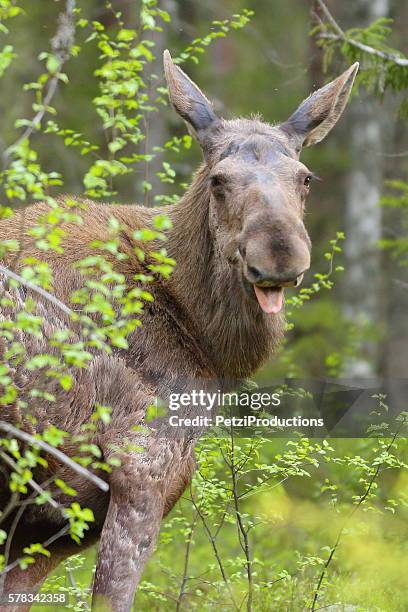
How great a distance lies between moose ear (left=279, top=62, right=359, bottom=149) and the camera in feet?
22.7

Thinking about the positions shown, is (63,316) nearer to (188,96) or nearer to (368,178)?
(188,96)

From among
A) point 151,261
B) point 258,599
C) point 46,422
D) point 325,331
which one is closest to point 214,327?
point 151,261

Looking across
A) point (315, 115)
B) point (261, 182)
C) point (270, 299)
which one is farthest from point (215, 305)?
point (315, 115)

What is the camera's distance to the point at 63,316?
625 centimetres

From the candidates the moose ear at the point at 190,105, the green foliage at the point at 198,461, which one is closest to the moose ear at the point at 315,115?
the moose ear at the point at 190,105

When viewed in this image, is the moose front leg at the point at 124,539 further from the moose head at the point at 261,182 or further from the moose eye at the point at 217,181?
the moose eye at the point at 217,181

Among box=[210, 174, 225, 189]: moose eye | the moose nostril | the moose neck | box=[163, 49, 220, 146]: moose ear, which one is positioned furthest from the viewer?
box=[163, 49, 220, 146]: moose ear

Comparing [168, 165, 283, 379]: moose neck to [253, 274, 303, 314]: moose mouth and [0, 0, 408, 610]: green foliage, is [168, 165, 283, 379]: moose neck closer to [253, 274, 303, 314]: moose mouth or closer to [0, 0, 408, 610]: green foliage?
[0, 0, 408, 610]: green foliage

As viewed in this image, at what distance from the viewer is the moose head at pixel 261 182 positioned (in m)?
5.74

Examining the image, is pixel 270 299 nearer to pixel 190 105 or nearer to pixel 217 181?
pixel 217 181

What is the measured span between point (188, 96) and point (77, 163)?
38.4ft

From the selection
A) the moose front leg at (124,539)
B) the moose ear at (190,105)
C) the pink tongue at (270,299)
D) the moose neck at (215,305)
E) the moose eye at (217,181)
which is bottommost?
the moose front leg at (124,539)

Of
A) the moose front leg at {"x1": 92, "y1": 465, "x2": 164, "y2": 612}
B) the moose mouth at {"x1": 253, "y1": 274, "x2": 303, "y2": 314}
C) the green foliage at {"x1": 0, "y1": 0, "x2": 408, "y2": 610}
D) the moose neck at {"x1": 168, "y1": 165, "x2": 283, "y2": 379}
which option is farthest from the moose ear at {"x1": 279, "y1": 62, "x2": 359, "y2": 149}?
the moose front leg at {"x1": 92, "y1": 465, "x2": 164, "y2": 612}

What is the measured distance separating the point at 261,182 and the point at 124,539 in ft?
6.82
